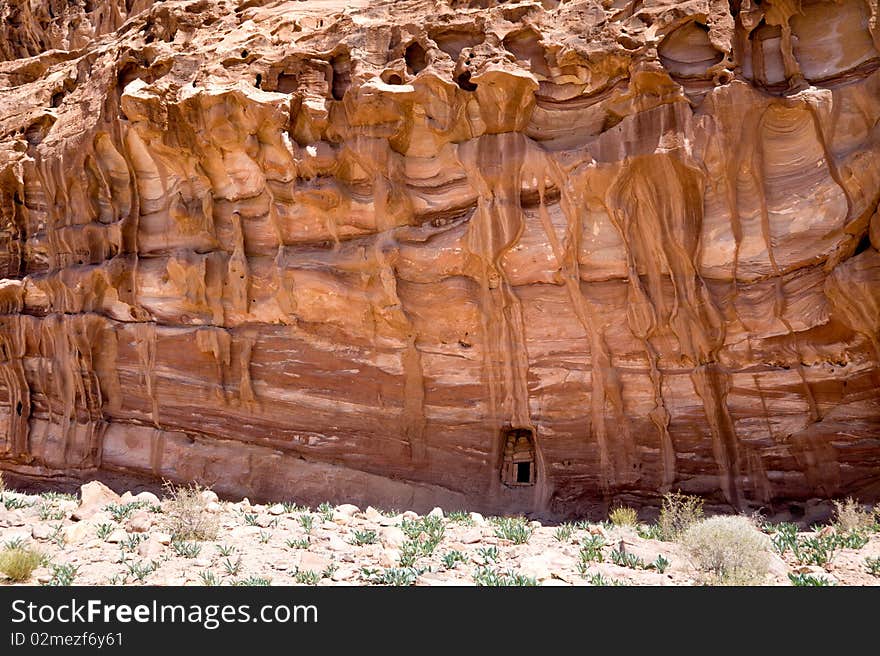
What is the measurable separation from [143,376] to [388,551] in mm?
9250

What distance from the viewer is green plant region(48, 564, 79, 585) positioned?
6.10 metres

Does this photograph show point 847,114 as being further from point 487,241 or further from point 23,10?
point 23,10

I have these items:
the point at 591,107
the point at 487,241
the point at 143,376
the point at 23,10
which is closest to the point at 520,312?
the point at 487,241

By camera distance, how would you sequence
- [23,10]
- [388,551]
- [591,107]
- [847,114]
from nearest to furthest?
[388,551]
[847,114]
[591,107]
[23,10]

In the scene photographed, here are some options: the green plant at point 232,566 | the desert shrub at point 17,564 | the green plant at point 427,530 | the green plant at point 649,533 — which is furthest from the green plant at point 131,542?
the green plant at point 649,533

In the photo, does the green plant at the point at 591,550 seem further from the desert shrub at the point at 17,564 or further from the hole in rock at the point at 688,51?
the hole in rock at the point at 688,51

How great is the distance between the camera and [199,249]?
13078mm

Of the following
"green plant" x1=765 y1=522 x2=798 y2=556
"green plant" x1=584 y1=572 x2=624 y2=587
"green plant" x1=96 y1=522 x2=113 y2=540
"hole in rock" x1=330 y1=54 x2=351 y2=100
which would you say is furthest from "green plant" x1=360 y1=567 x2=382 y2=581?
"hole in rock" x1=330 y1=54 x2=351 y2=100

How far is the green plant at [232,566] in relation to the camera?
20.8 feet

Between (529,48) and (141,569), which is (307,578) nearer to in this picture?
(141,569)

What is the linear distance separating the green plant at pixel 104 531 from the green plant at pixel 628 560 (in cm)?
571

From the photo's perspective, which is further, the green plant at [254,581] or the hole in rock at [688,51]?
the hole in rock at [688,51]

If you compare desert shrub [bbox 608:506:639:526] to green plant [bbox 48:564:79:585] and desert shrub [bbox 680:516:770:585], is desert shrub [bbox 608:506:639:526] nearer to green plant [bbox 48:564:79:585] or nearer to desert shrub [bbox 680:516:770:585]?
desert shrub [bbox 680:516:770:585]

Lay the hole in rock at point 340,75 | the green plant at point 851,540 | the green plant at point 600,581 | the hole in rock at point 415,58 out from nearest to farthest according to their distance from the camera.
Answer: the green plant at point 600,581
the green plant at point 851,540
the hole in rock at point 415,58
the hole in rock at point 340,75
